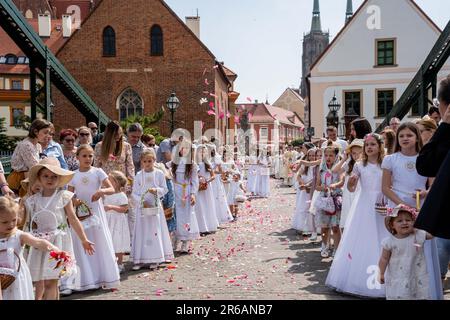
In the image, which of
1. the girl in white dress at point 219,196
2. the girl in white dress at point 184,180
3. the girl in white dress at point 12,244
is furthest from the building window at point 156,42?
the girl in white dress at point 12,244

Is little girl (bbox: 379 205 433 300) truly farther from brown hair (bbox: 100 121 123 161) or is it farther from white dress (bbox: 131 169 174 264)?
brown hair (bbox: 100 121 123 161)

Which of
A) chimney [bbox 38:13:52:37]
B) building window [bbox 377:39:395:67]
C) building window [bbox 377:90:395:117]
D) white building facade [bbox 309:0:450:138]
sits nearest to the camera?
white building facade [bbox 309:0:450:138]

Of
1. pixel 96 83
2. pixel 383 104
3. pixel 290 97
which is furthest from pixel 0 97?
pixel 290 97

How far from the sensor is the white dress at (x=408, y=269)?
4.93 m

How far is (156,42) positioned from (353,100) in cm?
1349

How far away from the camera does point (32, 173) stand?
5.19m

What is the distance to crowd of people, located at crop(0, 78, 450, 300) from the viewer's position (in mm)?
4855

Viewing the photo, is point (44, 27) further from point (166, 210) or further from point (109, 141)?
point (109, 141)

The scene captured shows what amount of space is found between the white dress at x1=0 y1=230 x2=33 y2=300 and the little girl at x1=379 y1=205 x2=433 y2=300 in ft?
10.1

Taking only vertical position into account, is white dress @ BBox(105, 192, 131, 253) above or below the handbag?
below

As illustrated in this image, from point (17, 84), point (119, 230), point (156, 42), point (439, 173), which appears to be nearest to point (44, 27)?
point (17, 84)

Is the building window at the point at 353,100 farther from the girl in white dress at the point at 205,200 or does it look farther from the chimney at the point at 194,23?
the girl in white dress at the point at 205,200

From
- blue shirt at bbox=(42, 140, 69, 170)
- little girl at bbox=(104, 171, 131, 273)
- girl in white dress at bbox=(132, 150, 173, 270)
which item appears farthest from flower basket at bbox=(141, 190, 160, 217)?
blue shirt at bbox=(42, 140, 69, 170)

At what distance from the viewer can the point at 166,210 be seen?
29.0 ft
